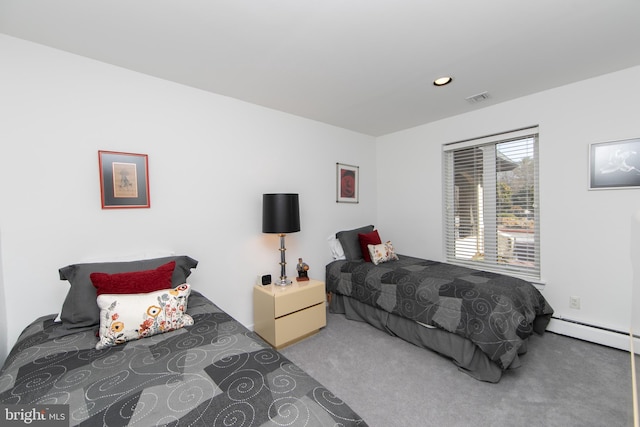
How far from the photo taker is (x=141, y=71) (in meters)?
2.12

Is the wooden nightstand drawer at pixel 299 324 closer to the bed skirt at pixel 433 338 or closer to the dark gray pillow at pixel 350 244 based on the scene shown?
the bed skirt at pixel 433 338

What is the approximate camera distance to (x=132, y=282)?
1598 millimetres

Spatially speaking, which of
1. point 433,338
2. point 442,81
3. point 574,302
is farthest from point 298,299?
point 574,302

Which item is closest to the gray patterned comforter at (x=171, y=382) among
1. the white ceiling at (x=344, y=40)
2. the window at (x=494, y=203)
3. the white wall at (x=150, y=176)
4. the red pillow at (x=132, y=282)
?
the red pillow at (x=132, y=282)

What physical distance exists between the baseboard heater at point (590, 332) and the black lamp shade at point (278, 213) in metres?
2.75

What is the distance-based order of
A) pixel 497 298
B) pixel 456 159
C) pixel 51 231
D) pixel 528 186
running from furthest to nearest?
pixel 456 159 < pixel 528 186 < pixel 497 298 < pixel 51 231

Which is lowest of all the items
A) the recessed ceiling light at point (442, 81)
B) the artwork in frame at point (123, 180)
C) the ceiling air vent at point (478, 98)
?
the artwork in frame at point (123, 180)

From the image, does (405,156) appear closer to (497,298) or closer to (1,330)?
(497,298)

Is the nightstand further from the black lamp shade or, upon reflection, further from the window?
the window

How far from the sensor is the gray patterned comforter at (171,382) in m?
0.88

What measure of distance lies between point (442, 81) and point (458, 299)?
191cm

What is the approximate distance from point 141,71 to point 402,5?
6.57 ft

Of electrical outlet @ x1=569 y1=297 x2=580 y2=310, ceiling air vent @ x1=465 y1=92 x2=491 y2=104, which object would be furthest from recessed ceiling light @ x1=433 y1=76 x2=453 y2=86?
electrical outlet @ x1=569 y1=297 x2=580 y2=310

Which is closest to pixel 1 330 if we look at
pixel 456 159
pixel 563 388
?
pixel 563 388
